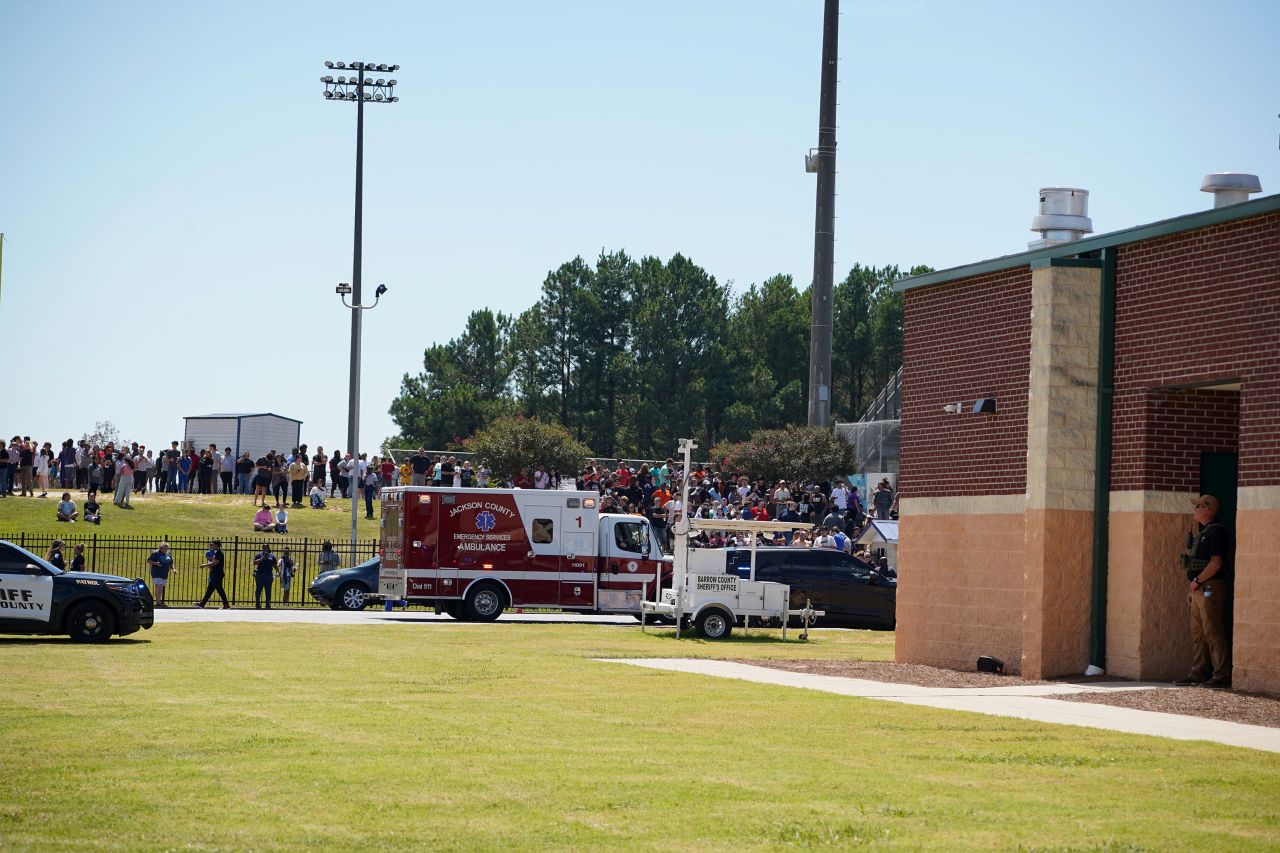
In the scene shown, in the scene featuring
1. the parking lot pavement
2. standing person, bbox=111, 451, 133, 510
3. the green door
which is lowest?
the parking lot pavement

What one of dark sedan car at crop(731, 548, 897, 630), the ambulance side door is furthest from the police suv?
dark sedan car at crop(731, 548, 897, 630)

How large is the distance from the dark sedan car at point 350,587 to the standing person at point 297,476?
13047 mm

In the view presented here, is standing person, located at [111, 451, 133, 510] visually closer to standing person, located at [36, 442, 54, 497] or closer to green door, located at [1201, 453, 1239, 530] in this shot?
standing person, located at [36, 442, 54, 497]

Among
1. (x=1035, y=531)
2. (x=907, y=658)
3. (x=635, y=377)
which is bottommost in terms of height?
(x=907, y=658)

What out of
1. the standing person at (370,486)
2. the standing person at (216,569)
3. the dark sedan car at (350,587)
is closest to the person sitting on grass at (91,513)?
the standing person at (370,486)

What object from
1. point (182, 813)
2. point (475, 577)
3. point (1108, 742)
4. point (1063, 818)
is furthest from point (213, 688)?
point (475, 577)

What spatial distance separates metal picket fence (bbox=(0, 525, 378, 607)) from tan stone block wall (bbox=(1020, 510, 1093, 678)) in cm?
2348

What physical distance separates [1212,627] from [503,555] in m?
17.3

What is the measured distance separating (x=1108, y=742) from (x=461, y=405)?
270ft

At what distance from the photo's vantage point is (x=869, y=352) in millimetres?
93750

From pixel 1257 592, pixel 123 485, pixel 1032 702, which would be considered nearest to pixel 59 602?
pixel 1032 702

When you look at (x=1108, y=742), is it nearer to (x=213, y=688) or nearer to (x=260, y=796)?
(x=260, y=796)

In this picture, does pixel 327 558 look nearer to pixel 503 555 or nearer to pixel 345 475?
pixel 503 555

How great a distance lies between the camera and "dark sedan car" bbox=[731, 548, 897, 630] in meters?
31.1
